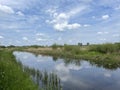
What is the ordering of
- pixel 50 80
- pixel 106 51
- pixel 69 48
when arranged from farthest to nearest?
pixel 69 48 → pixel 106 51 → pixel 50 80

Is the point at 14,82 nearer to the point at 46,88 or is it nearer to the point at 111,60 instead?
the point at 46,88

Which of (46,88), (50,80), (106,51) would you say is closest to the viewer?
(46,88)

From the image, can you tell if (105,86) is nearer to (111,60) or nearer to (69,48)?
(111,60)

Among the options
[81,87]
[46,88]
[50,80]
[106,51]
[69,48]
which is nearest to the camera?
[46,88]

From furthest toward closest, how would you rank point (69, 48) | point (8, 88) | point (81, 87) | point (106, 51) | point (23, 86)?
1. point (69, 48)
2. point (106, 51)
3. point (81, 87)
4. point (23, 86)
5. point (8, 88)

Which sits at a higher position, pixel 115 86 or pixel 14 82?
pixel 14 82

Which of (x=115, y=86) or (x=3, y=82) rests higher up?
(x=3, y=82)

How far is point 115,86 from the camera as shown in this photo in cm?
2105

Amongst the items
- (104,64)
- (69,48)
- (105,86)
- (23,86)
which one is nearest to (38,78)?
(105,86)

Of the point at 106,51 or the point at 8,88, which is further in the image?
the point at 106,51

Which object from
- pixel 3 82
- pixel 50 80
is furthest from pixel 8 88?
pixel 50 80

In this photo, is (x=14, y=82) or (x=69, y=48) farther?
(x=69, y=48)

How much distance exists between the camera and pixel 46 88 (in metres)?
17.0

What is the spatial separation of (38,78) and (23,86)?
8218 mm
